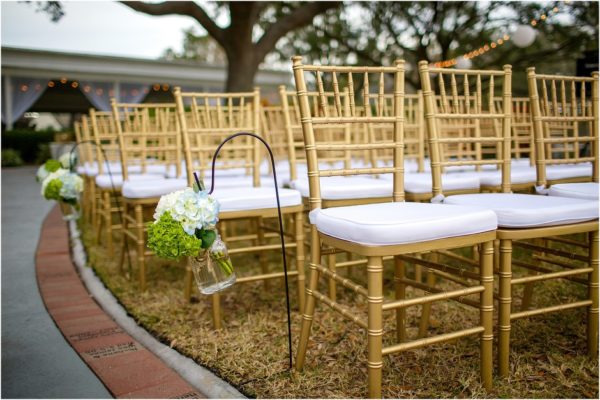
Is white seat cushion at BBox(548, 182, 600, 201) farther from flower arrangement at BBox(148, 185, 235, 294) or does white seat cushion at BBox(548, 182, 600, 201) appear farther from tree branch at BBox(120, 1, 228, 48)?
tree branch at BBox(120, 1, 228, 48)

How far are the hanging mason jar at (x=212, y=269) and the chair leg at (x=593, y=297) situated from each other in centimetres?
134

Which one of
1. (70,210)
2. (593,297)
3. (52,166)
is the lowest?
(593,297)

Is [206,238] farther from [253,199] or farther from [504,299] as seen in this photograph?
[504,299]

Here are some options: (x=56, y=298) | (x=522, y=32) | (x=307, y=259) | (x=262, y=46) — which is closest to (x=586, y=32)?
(x=522, y=32)

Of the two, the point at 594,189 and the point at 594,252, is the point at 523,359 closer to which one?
the point at 594,252

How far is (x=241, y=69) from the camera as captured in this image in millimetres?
7969

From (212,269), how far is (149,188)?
1185mm

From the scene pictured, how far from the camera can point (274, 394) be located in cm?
175

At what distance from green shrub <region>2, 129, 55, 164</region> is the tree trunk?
29.3 feet

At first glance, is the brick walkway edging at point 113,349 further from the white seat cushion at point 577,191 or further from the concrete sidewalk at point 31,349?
the white seat cushion at point 577,191

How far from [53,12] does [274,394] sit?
20.4 feet

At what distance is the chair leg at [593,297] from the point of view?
6.31ft

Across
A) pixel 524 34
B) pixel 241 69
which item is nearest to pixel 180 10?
pixel 241 69

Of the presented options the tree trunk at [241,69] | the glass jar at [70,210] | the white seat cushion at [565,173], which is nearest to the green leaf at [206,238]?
the glass jar at [70,210]
